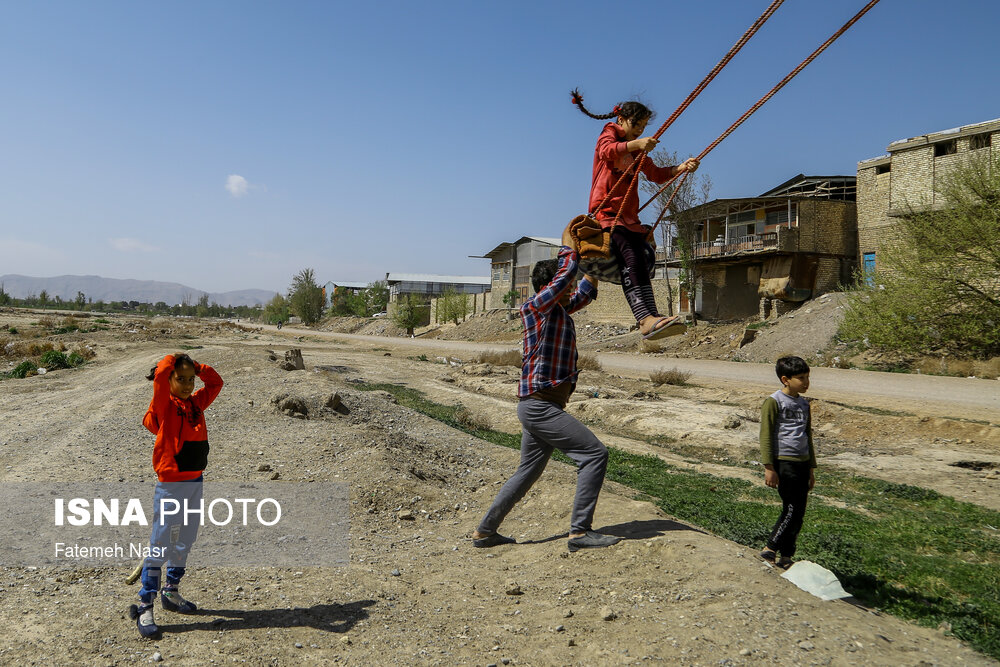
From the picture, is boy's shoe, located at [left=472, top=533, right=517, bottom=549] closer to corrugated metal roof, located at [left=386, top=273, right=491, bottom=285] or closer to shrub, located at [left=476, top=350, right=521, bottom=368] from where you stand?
shrub, located at [left=476, top=350, right=521, bottom=368]

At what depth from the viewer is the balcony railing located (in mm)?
40094

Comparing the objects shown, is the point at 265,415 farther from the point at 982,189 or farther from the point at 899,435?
the point at 982,189

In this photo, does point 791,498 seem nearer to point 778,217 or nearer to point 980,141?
point 980,141

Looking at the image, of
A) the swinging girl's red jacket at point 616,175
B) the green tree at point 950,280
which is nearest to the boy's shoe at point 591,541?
the swinging girl's red jacket at point 616,175

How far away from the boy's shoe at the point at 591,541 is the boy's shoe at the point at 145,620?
2.78 metres

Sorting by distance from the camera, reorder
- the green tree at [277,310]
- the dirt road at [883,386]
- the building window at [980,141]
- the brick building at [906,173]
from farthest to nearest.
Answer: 1. the green tree at [277,310]
2. the brick building at [906,173]
3. the building window at [980,141]
4. the dirt road at [883,386]

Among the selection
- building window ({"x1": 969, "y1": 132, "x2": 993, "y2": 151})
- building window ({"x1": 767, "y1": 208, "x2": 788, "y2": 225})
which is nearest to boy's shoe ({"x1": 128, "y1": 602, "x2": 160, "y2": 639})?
building window ({"x1": 969, "y1": 132, "x2": 993, "y2": 151})

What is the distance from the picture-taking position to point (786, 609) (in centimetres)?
380

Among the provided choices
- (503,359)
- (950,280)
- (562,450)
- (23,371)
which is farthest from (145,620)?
(950,280)

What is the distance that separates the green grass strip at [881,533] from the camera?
4.57 metres

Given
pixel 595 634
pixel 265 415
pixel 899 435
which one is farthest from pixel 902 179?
pixel 595 634

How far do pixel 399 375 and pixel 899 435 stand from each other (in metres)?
15.5

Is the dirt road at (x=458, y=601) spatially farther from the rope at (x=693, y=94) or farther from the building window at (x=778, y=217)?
the building window at (x=778, y=217)

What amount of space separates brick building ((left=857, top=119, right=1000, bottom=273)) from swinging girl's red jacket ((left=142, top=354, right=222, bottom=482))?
34.6m
